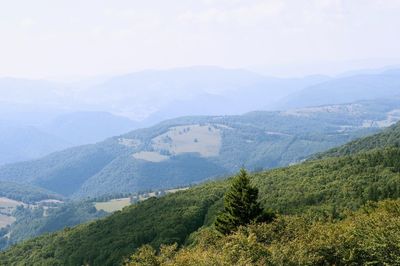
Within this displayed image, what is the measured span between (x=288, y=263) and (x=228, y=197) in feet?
58.2

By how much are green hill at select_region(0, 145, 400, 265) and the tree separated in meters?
26.0

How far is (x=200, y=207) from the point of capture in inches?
4806

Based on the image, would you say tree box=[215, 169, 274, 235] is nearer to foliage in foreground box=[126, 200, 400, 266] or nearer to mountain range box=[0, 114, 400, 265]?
mountain range box=[0, 114, 400, 265]

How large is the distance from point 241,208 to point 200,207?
2725 inches

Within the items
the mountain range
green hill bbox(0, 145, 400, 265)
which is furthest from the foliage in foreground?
green hill bbox(0, 145, 400, 265)

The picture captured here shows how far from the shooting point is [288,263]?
122 feet

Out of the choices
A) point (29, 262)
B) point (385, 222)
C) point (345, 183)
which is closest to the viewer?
point (385, 222)

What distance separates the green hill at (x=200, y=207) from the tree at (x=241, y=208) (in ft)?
85.2

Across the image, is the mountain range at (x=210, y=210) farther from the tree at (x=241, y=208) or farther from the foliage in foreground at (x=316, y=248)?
the foliage in foreground at (x=316, y=248)

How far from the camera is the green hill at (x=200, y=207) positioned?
9038cm

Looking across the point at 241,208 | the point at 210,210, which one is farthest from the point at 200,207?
the point at 241,208

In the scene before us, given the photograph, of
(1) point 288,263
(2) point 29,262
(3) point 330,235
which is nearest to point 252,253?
(1) point 288,263

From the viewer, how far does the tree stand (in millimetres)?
53469

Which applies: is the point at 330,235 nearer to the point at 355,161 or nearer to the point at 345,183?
the point at 345,183
